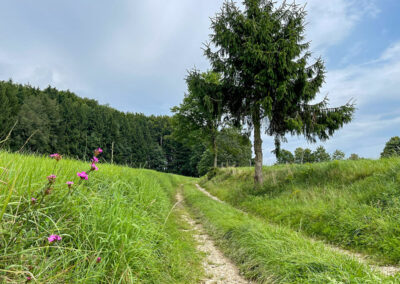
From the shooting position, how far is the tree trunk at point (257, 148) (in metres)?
12.0

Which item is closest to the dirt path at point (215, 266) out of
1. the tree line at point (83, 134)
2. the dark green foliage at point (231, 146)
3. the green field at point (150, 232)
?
the green field at point (150, 232)

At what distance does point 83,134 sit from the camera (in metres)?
44.4

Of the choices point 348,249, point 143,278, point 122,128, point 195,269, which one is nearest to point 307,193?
point 348,249

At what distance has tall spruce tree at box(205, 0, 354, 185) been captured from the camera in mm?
10758

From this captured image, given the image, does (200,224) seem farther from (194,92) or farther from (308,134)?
(308,134)

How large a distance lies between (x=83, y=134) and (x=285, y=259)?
49.0 metres

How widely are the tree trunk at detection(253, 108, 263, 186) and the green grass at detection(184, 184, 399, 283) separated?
22.5 feet

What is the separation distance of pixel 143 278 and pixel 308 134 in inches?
467

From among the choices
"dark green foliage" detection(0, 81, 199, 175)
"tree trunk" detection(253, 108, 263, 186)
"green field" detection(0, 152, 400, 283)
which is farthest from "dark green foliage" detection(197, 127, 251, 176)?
"dark green foliage" detection(0, 81, 199, 175)

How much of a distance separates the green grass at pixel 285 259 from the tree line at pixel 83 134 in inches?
342

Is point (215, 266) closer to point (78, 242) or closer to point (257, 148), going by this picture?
point (78, 242)

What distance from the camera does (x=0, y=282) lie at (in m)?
1.65

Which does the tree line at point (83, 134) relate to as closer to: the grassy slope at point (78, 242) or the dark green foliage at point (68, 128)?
the dark green foliage at point (68, 128)

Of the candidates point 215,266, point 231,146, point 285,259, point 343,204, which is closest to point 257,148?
point 343,204
